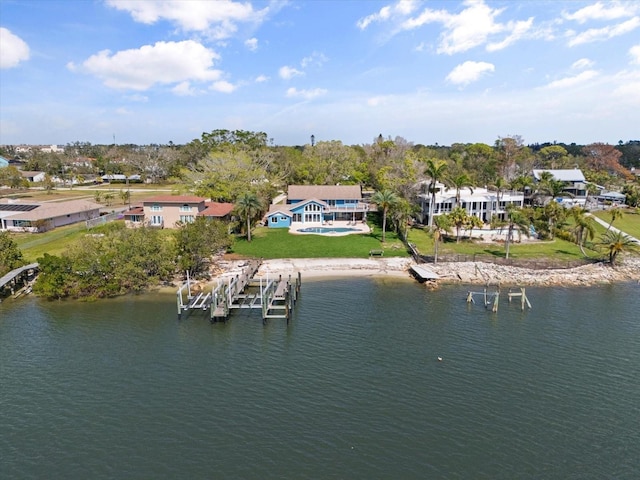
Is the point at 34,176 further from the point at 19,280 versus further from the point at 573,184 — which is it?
the point at 573,184

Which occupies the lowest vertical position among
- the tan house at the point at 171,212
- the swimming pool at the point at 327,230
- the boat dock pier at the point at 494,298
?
the boat dock pier at the point at 494,298

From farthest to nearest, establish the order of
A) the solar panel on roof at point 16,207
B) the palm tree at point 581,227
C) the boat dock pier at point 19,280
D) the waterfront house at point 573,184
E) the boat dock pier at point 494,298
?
the waterfront house at point 573,184 → the solar panel on roof at point 16,207 → the palm tree at point 581,227 → the boat dock pier at point 19,280 → the boat dock pier at point 494,298

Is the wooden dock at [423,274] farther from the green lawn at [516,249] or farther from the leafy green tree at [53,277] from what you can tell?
the leafy green tree at [53,277]

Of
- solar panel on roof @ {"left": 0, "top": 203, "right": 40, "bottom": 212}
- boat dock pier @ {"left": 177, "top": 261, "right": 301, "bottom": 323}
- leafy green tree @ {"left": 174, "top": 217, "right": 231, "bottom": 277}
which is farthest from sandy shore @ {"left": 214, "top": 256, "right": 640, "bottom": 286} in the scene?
solar panel on roof @ {"left": 0, "top": 203, "right": 40, "bottom": 212}

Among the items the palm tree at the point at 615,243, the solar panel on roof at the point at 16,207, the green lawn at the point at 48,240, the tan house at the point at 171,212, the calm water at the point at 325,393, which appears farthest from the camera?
the solar panel on roof at the point at 16,207

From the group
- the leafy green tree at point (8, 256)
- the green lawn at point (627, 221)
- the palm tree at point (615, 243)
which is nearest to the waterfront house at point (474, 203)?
the green lawn at point (627, 221)

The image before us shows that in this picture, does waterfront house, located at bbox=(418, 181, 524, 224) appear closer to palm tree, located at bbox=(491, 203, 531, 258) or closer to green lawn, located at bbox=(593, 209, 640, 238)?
palm tree, located at bbox=(491, 203, 531, 258)

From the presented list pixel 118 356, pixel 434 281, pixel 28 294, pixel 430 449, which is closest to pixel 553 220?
pixel 434 281
